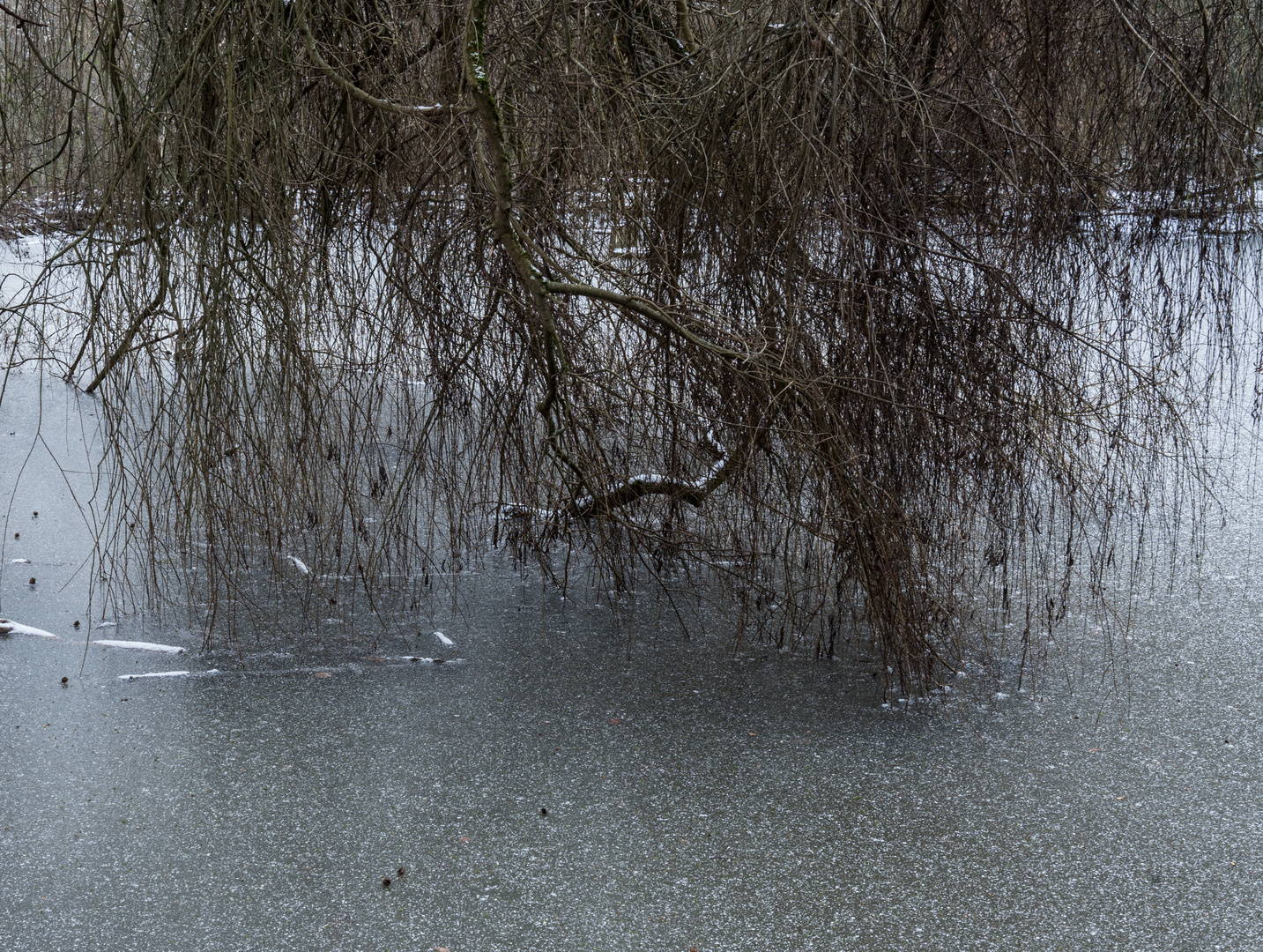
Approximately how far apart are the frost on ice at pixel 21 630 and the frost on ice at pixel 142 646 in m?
0.20

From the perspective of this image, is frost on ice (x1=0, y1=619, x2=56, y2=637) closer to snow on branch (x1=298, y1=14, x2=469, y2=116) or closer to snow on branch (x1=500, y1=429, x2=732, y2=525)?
snow on branch (x1=500, y1=429, x2=732, y2=525)

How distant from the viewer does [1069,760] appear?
3.60m

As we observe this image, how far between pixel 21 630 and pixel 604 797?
7.49ft

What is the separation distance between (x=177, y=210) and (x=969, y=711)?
2.90m

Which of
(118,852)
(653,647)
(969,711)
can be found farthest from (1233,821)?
(118,852)

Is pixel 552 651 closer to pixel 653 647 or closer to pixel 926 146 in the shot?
pixel 653 647

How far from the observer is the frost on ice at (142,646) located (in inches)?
169

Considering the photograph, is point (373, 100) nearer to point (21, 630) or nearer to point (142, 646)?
point (142, 646)

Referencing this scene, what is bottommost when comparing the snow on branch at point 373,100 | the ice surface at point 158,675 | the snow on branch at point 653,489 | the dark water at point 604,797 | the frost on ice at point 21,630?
the dark water at point 604,797

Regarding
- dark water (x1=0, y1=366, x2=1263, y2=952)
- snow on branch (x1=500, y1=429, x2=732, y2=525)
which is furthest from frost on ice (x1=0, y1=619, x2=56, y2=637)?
A: snow on branch (x1=500, y1=429, x2=732, y2=525)

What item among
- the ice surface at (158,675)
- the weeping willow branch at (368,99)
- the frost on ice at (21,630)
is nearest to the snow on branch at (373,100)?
the weeping willow branch at (368,99)

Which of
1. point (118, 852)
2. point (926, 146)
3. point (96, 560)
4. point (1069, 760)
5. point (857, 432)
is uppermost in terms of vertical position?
point (926, 146)

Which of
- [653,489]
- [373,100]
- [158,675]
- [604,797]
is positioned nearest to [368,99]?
[373,100]

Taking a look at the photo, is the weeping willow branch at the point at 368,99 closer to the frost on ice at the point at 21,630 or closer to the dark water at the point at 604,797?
the dark water at the point at 604,797
